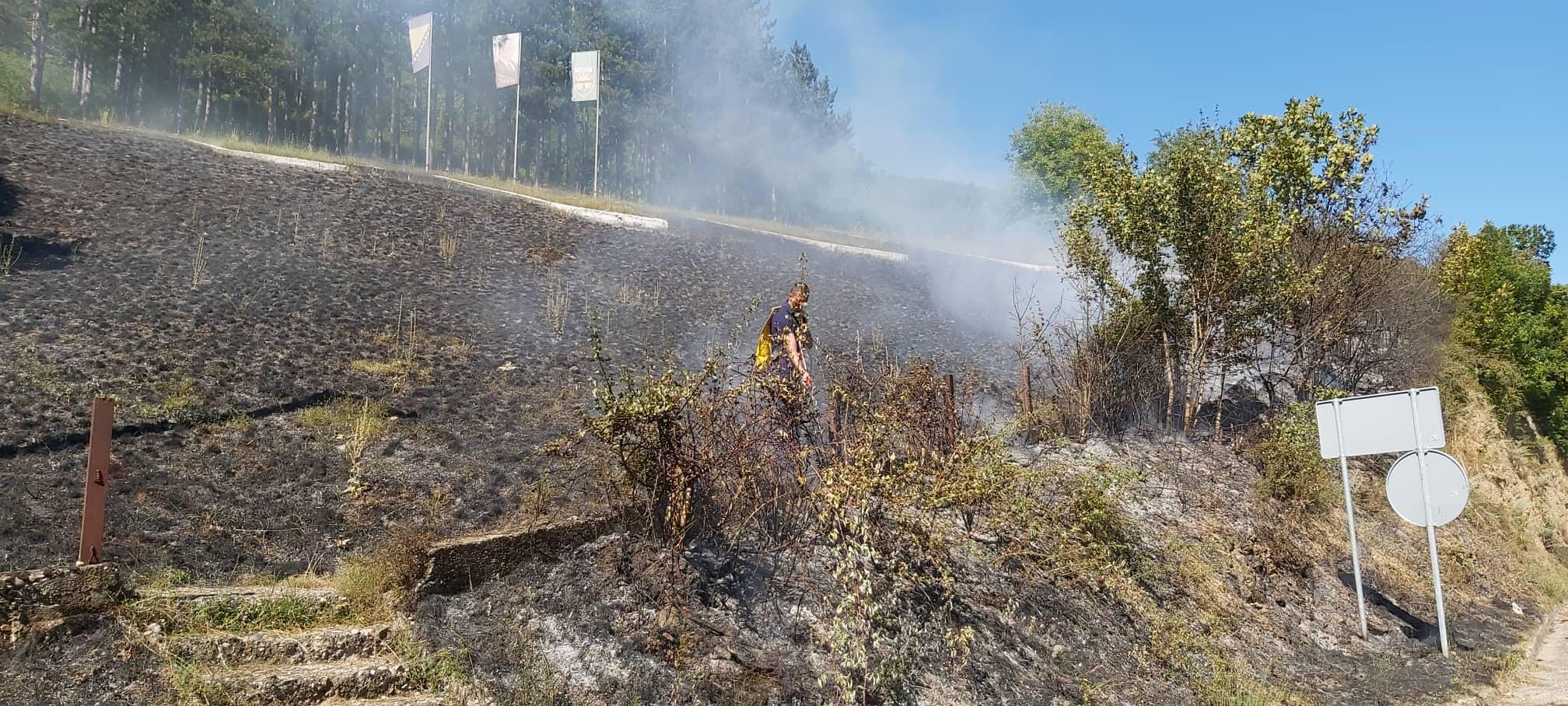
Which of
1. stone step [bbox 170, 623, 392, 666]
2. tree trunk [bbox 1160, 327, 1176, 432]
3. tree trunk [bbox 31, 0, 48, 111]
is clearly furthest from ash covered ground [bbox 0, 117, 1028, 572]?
tree trunk [bbox 31, 0, 48, 111]

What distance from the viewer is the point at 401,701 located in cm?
412

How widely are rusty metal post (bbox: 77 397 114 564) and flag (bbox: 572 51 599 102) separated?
2133 centimetres

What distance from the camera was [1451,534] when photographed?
1195 centimetres

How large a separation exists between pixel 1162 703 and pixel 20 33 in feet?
124

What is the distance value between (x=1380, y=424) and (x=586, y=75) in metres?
20.6

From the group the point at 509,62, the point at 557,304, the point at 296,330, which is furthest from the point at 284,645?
the point at 509,62

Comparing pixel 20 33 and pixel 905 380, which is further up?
pixel 20 33

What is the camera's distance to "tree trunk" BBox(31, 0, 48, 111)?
26.5 m

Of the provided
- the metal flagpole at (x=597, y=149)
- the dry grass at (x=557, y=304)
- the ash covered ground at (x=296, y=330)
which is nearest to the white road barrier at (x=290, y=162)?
the ash covered ground at (x=296, y=330)

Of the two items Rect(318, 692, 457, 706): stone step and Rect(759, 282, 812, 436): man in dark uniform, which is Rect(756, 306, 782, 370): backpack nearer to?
Rect(759, 282, 812, 436): man in dark uniform

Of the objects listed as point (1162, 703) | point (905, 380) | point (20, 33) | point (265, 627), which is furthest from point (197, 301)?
point (20, 33)

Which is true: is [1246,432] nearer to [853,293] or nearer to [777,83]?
[853,293]

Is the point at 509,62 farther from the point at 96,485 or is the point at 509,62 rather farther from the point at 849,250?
the point at 96,485

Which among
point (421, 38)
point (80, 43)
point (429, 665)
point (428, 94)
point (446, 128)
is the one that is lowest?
point (429, 665)
